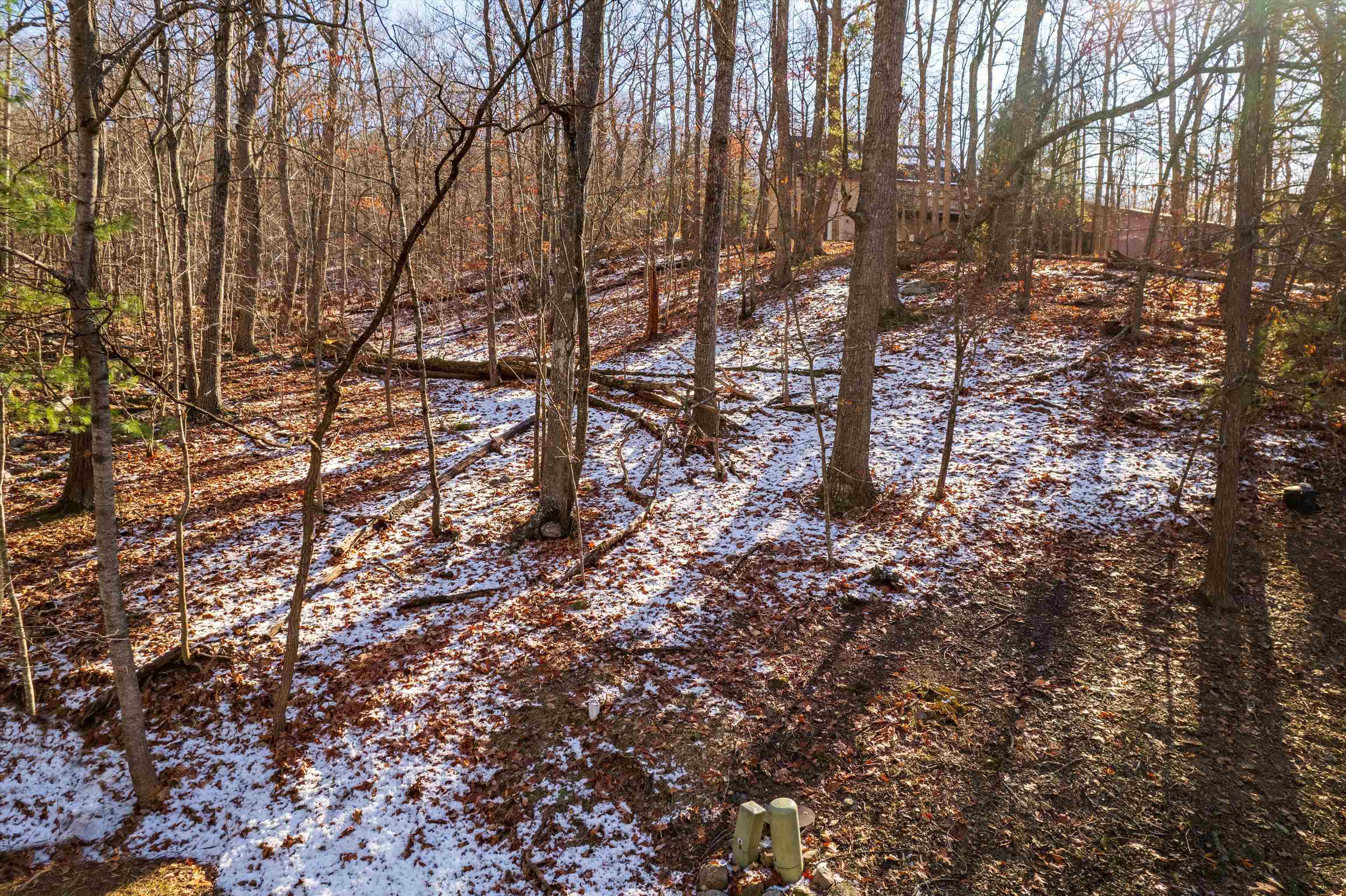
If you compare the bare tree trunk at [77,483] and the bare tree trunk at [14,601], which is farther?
the bare tree trunk at [77,483]

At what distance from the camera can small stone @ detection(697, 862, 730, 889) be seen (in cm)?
372

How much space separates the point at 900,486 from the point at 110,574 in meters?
7.95

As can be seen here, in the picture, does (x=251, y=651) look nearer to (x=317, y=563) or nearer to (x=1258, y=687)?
(x=317, y=563)

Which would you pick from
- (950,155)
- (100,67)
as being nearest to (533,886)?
(100,67)

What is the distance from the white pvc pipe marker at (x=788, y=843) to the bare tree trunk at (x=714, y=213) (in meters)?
5.11

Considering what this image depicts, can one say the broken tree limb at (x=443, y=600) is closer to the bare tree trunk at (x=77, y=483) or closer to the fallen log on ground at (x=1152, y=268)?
the bare tree trunk at (x=77, y=483)

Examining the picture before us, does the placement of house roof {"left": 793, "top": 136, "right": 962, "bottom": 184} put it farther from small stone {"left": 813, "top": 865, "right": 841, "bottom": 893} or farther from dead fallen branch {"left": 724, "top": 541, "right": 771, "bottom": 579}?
small stone {"left": 813, "top": 865, "right": 841, "bottom": 893}

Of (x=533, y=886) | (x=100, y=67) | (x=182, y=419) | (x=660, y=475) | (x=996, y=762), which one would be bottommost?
(x=533, y=886)

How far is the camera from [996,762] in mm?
4480

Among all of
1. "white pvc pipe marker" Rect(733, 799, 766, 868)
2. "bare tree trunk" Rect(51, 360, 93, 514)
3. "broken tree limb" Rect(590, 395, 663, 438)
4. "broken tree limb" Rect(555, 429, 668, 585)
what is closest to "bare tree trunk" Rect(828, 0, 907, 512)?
"broken tree limb" Rect(555, 429, 668, 585)

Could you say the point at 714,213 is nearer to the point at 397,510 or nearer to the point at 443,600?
the point at 397,510

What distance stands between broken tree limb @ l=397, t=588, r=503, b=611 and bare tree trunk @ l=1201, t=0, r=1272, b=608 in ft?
22.8

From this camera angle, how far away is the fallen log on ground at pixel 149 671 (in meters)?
5.03

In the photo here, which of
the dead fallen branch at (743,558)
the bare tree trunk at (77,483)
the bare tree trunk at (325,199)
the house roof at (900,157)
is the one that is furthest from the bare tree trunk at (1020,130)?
the bare tree trunk at (77,483)
